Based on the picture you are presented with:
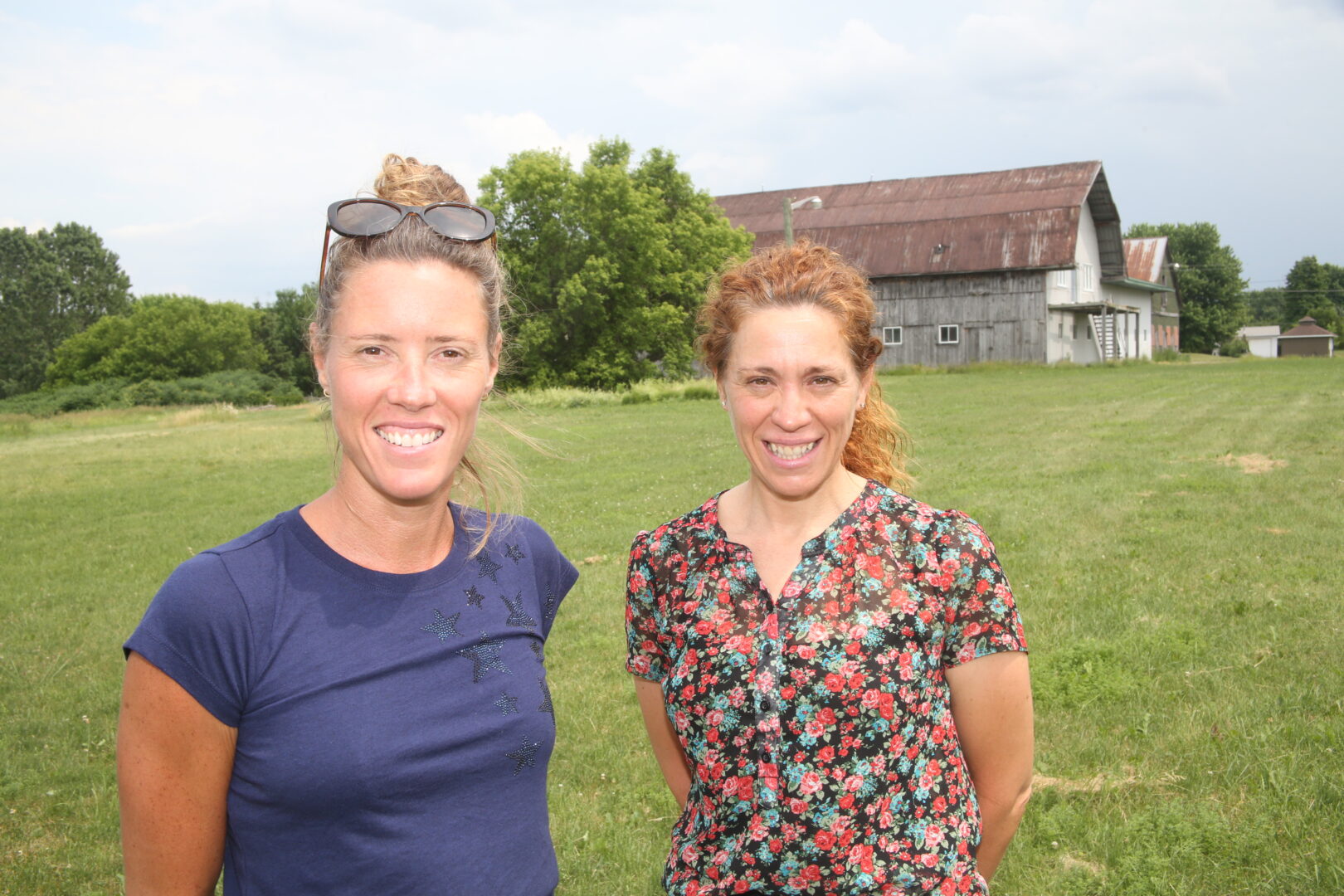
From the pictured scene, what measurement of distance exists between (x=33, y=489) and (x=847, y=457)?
70.8 feet

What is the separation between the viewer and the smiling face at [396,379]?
224cm

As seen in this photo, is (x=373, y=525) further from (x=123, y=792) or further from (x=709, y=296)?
(x=709, y=296)

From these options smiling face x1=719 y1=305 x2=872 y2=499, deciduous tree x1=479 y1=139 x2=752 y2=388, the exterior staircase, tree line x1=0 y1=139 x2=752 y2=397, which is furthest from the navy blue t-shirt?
the exterior staircase

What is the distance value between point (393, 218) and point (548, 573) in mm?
994

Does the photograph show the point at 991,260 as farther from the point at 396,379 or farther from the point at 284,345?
the point at 284,345

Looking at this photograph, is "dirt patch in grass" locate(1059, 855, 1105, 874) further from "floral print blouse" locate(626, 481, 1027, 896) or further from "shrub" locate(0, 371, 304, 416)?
"shrub" locate(0, 371, 304, 416)

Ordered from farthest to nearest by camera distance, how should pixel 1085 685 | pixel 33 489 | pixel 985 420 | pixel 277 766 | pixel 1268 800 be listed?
pixel 985 420
pixel 33 489
pixel 1085 685
pixel 1268 800
pixel 277 766

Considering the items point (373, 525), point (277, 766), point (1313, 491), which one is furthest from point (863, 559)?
point (1313, 491)

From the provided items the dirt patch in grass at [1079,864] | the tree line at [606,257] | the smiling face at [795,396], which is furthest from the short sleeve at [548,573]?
the tree line at [606,257]

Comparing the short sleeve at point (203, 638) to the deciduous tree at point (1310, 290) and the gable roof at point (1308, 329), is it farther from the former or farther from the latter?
the deciduous tree at point (1310, 290)

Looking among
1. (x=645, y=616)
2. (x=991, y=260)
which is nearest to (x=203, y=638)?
(x=645, y=616)

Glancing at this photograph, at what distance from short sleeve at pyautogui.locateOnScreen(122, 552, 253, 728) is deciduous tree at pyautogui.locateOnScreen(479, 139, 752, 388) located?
4062 cm

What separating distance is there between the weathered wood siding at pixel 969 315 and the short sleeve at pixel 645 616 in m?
47.6

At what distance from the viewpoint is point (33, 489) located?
19906mm
